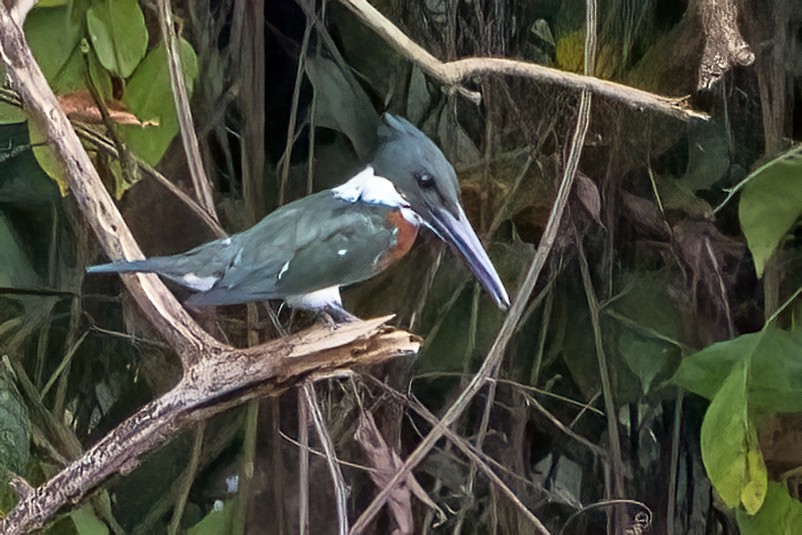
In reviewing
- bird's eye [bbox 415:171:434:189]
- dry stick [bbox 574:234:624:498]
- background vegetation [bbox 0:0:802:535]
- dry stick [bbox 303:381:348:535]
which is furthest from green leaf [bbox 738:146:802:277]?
dry stick [bbox 303:381:348:535]

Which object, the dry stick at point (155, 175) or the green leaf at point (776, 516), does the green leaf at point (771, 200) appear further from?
the dry stick at point (155, 175)

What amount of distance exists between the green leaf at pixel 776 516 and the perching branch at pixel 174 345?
0.94 ft

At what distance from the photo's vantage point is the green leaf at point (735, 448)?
64 cm

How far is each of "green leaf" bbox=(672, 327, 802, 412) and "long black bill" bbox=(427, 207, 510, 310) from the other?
0.15m

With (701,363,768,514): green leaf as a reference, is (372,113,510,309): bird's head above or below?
above

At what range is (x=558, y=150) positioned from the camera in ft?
2.08

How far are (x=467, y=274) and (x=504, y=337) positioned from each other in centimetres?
5

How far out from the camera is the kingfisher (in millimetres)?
600

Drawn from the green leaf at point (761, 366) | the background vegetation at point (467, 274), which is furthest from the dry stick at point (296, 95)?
the green leaf at point (761, 366)

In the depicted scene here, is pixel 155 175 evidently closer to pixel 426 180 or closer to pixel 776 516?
pixel 426 180

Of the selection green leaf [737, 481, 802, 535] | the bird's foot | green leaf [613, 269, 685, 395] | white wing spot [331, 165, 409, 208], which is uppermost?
white wing spot [331, 165, 409, 208]

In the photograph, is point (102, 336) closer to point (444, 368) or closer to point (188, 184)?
point (188, 184)

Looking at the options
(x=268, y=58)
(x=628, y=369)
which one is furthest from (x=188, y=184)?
(x=628, y=369)

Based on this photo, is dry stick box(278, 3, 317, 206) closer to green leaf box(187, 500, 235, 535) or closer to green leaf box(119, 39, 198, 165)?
green leaf box(119, 39, 198, 165)
